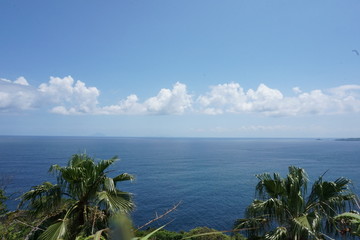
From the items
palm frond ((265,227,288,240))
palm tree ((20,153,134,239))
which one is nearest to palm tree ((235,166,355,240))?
palm frond ((265,227,288,240))

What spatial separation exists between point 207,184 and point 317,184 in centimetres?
5059

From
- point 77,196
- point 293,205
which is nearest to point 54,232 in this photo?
point 77,196

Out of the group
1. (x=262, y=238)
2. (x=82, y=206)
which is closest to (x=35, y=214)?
(x=82, y=206)

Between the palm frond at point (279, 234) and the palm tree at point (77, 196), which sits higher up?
the palm tree at point (77, 196)

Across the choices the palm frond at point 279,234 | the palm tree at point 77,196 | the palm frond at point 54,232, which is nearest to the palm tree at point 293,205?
the palm frond at point 279,234

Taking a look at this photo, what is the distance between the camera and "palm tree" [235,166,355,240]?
661 centimetres

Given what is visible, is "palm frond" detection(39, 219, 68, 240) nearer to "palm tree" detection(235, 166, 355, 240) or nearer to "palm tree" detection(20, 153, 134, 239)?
"palm tree" detection(20, 153, 134, 239)

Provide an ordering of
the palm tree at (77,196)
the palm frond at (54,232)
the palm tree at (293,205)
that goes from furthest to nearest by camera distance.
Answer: the palm tree at (293,205) < the palm tree at (77,196) < the palm frond at (54,232)

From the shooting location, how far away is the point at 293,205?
22.9 feet

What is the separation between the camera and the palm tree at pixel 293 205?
661 cm

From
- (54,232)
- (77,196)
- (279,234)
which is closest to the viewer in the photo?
(54,232)

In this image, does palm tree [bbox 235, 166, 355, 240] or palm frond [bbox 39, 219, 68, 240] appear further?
palm tree [bbox 235, 166, 355, 240]

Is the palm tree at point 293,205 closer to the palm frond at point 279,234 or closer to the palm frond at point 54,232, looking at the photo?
the palm frond at point 279,234

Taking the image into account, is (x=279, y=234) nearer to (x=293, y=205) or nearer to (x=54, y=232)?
(x=293, y=205)
